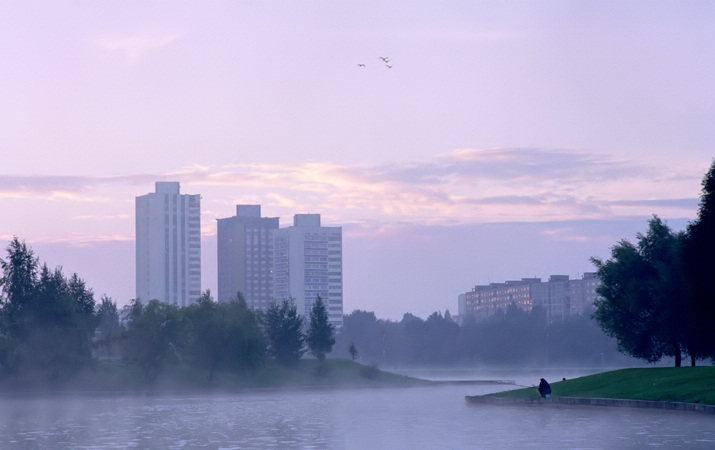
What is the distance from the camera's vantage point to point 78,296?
126000mm

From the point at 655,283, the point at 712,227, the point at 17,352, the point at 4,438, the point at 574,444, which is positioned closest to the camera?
the point at 574,444

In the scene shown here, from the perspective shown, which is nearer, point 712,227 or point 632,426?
point 632,426

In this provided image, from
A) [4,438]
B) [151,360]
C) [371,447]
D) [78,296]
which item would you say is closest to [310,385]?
[151,360]

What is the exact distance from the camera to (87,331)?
375 ft

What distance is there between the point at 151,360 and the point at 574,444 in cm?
9329

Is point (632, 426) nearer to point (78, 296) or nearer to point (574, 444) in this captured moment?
point (574, 444)

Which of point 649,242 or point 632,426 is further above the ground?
point 649,242

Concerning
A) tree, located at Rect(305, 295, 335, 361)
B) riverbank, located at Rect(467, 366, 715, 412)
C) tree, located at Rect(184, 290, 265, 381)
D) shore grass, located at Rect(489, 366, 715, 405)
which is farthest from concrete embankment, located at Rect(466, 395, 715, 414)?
tree, located at Rect(305, 295, 335, 361)

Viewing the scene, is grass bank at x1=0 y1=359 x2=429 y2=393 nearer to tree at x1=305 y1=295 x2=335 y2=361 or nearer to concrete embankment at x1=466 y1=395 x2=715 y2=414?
tree at x1=305 y1=295 x2=335 y2=361

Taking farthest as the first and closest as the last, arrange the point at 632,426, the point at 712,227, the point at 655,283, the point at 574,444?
the point at 655,283 → the point at 712,227 → the point at 632,426 → the point at 574,444

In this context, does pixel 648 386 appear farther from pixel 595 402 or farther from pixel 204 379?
pixel 204 379

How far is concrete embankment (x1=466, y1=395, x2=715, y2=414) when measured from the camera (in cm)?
4472

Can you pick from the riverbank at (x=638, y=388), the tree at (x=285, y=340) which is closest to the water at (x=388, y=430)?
the riverbank at (x=638, y=388)

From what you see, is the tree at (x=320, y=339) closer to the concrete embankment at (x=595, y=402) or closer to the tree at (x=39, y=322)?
the tree at (x=39, y=322)
